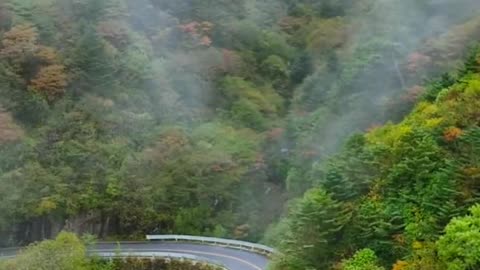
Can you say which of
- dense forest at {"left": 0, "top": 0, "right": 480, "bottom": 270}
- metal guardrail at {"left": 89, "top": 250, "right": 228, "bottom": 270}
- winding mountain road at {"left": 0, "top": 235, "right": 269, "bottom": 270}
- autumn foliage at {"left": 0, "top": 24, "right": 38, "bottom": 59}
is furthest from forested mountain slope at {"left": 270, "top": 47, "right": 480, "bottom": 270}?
autumn foliage at {"left": 0, "top": 24, "right": 38, "bottom": 59}

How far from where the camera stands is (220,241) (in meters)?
31.7

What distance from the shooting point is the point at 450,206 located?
60.5 ft

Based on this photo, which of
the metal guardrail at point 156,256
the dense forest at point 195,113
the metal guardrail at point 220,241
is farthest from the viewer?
the dense forest at point 195,113

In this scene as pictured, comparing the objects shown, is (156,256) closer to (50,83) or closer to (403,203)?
(50,83)

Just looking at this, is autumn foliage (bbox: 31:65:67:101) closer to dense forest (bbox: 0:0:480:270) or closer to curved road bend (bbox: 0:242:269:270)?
dense forest (bbox: 0:0:480:270)

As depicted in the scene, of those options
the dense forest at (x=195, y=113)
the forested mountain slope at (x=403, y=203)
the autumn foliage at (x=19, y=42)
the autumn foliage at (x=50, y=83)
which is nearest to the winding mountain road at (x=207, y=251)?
the dense forest at (x=195, y=113)

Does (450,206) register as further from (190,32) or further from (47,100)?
(190,32)

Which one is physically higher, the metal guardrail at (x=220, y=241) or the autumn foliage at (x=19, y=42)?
the autumn foliage at (x=19, y=42)

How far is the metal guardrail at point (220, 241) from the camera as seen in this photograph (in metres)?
30.2

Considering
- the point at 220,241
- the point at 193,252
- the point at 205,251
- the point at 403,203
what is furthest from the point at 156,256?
the point at 403,203

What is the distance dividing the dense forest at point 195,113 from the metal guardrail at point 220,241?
89 cm

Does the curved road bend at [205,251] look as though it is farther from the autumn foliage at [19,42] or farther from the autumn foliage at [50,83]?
the autumn foliage at [19,42]

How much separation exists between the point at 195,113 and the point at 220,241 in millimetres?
9439

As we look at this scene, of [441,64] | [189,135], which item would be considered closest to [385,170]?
[441,64]
